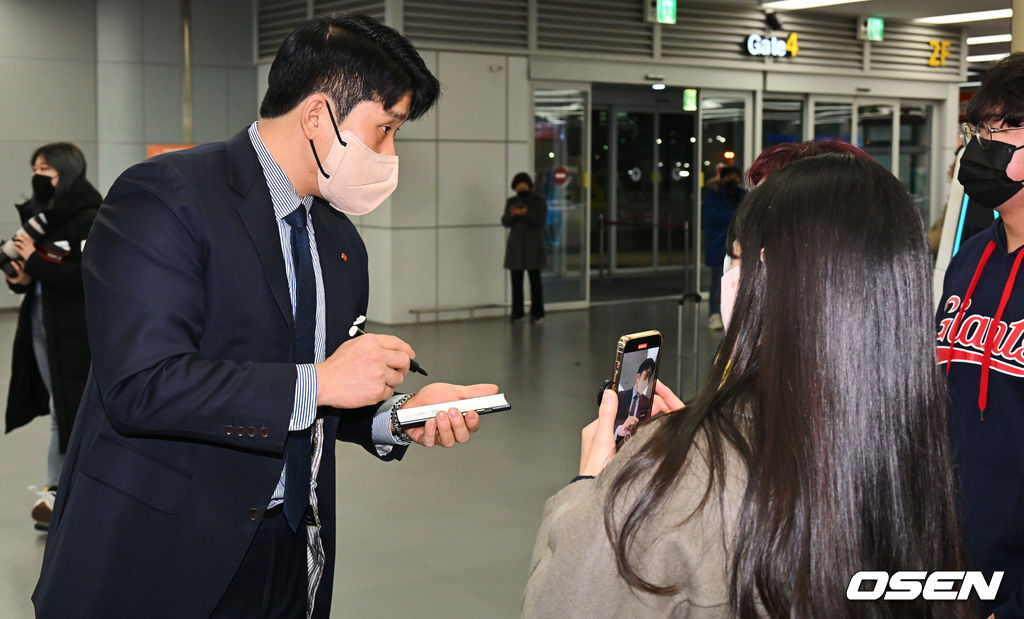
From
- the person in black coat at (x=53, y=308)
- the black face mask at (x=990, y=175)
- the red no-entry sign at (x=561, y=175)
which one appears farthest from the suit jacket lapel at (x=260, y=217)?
the red no-entry sign at (x=561, y=175)

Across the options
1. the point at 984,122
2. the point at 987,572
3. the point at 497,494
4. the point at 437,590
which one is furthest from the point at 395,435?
the point at 497,494

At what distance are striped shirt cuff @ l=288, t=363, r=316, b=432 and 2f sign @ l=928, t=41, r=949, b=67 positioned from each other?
1688 cm

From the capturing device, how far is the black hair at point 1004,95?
2.52 m

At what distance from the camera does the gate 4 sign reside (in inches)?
562

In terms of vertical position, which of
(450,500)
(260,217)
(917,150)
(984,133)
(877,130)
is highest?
(877,130)

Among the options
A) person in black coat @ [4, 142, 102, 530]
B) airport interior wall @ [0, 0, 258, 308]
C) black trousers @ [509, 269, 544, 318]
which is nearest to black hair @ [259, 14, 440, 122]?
person in black coat @ [4, 142, 102, 530]

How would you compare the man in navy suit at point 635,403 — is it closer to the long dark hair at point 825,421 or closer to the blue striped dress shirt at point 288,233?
the long dark hair at point 825,421

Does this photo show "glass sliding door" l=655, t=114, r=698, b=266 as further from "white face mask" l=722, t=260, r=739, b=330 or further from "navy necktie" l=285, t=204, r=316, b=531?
"white face mask" l=722, t=260, r=739, b=330

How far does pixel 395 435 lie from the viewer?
2.25 meters

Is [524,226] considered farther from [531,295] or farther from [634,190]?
[634,190]

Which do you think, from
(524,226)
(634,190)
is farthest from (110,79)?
(634,190)

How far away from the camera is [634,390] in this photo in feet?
5.57

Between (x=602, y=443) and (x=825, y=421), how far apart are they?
34 cm

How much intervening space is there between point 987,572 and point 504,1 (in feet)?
35.4
